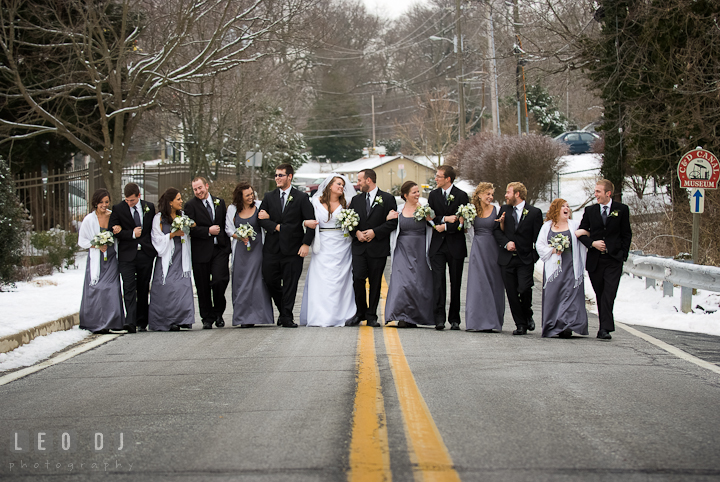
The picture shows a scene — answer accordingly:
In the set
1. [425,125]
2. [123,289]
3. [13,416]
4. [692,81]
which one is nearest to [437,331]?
[123,289]

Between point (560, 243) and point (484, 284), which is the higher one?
point (560, 243)

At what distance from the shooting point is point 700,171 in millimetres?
14641

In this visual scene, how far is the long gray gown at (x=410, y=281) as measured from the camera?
11586 millimetres

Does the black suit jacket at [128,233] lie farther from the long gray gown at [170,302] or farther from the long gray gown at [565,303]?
the long gray gown at [565,303]

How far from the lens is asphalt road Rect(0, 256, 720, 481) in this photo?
4.89 meters

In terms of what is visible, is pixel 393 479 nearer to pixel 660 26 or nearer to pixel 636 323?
pixel 636 323

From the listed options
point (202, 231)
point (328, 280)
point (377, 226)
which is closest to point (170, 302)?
point (202, 231)

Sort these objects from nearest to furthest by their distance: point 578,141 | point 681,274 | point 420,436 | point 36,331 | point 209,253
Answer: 1. point 420,436
2. point 36,331
3. point 209,253
4. point 681,274
5. point 578,141

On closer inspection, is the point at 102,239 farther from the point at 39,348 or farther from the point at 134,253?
the point at 39,348

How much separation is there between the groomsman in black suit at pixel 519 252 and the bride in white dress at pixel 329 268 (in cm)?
216

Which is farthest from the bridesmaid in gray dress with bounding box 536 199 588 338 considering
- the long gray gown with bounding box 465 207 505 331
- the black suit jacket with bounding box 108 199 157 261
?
the black suit jacket with bounding box 108 199 157 261

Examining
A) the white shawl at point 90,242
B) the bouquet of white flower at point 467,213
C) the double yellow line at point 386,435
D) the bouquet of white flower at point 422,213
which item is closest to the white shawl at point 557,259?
the bouquet of white flower at point 467,213

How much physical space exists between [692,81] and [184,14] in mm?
11975

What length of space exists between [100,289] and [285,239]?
8.46ft
